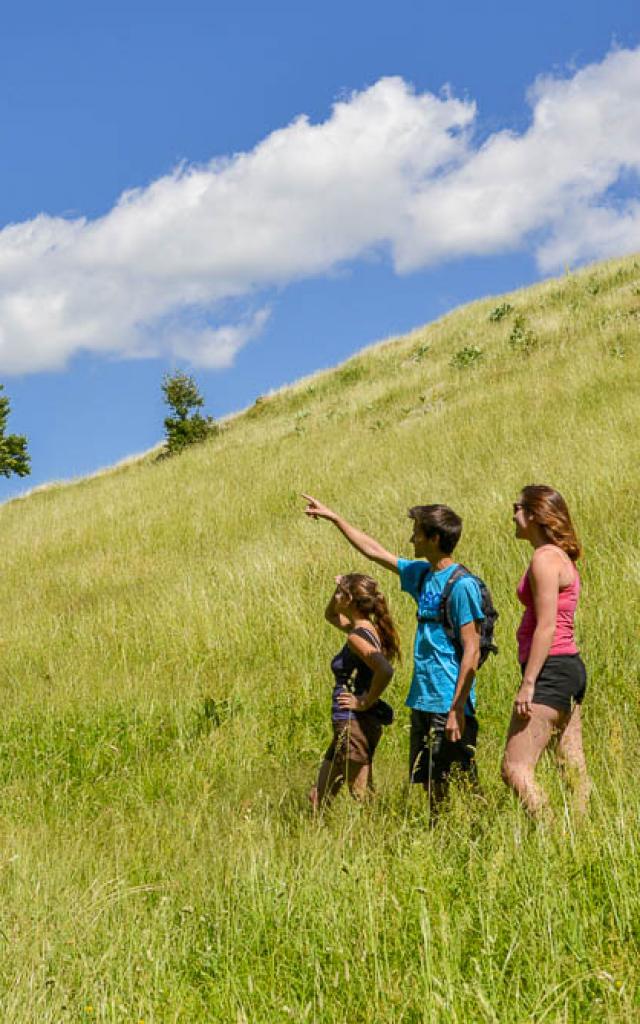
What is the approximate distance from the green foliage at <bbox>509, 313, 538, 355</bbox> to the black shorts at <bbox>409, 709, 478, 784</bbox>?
15859mm

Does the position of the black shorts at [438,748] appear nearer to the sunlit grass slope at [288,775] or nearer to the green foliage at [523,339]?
the sunlit grass slope at [288,775]

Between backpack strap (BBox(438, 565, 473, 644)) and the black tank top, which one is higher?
backpack strap (BBox(438, 565, 473, 644))

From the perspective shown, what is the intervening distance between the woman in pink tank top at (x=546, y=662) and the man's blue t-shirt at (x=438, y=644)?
286 millimetres

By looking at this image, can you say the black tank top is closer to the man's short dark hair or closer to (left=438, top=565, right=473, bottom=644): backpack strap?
(left=438, top=565, right=473, bottom=644): backpack strap

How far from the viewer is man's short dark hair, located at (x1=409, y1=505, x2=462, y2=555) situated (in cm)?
479

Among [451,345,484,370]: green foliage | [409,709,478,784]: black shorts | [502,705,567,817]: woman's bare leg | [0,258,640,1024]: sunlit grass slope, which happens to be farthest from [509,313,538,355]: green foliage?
[502,705,567,817]: woman's bare leg

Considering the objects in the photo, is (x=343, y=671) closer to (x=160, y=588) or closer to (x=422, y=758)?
(x=422, y=758)

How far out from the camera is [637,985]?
2.82 metres

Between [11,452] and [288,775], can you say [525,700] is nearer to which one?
[288,775]

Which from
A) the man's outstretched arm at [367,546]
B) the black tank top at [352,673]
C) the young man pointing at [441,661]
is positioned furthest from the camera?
the man's outstretched arm at [367,546]

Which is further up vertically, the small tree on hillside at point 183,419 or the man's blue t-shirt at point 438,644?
the small tree on hillside at point 183,419

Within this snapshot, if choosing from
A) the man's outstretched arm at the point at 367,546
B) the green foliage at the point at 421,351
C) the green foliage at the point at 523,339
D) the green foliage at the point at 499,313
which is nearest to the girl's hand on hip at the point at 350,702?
the man's outstretched arm at the point at 367,546

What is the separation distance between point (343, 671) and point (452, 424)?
10178mm

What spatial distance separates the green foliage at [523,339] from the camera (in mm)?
19922
